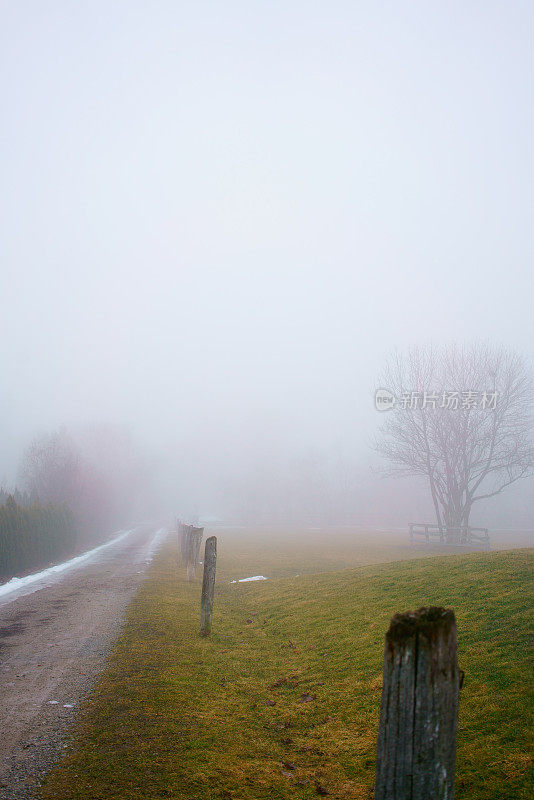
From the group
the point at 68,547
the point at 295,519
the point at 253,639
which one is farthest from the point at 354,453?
the point at 253,639

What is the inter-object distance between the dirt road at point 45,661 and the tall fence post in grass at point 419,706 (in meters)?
3.63

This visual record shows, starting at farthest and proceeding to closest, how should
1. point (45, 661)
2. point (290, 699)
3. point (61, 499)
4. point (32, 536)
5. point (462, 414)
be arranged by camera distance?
point (61, 499) < point (462, 414) < point (32, 536) < point (45, 661) < point (290, 699)

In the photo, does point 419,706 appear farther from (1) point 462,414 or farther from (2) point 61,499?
(2) point 61,499

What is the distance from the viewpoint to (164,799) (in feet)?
14.6

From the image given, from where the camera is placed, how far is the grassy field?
15.9 feet

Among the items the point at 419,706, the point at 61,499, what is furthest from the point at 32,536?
the point at 419,706

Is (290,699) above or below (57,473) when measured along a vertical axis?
below

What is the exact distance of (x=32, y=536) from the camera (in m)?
29.8

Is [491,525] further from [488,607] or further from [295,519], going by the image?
[488,607]

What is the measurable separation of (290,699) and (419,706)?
514cm

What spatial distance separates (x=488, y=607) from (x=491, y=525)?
8362cm

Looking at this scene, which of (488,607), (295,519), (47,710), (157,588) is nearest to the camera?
(47,710)

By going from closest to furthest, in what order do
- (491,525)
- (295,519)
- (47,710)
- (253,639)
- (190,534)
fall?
(47,710), (253,639), (190,534), (491,525), (295,519)

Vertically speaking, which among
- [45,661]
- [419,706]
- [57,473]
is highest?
[57,473]
